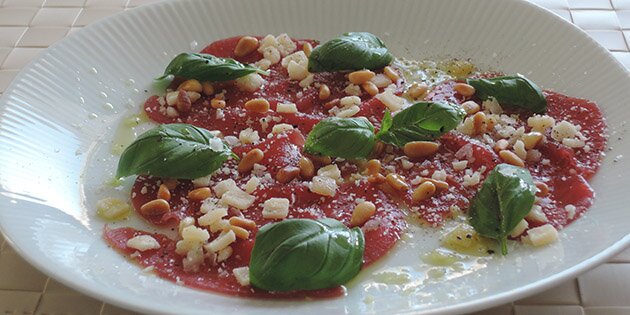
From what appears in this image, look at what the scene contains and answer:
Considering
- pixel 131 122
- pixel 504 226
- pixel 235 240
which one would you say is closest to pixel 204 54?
pixel 131 122

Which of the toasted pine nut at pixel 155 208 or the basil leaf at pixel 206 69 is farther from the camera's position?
the basil leaf at pixel 206 69

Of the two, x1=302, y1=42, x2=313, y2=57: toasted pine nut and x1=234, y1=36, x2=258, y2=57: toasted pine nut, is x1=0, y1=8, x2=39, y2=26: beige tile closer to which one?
x1=234, y1=36, x2=258, y2=57: toasted pine nut

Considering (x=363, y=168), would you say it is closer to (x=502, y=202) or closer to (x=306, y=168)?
(x=306, y=168)

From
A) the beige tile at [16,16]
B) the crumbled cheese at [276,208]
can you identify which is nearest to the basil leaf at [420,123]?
the crumbled cheese at [276,208]

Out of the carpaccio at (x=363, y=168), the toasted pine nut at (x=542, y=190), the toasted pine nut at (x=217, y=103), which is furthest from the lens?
the toasted pine nut at (x=217, y=103)

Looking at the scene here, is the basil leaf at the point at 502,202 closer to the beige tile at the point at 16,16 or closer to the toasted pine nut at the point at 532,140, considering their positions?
the toasted pine nut at the point at 532,140

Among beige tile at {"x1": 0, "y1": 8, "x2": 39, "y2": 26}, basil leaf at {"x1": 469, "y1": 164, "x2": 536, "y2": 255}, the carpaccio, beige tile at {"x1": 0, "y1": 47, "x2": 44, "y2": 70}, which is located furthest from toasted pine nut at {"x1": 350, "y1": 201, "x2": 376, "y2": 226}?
beige tile at {"x1": 0, "y1": 8, "x2": 39, "y2": 26}

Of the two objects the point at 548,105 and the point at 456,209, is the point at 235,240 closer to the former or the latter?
the point at 456,209
